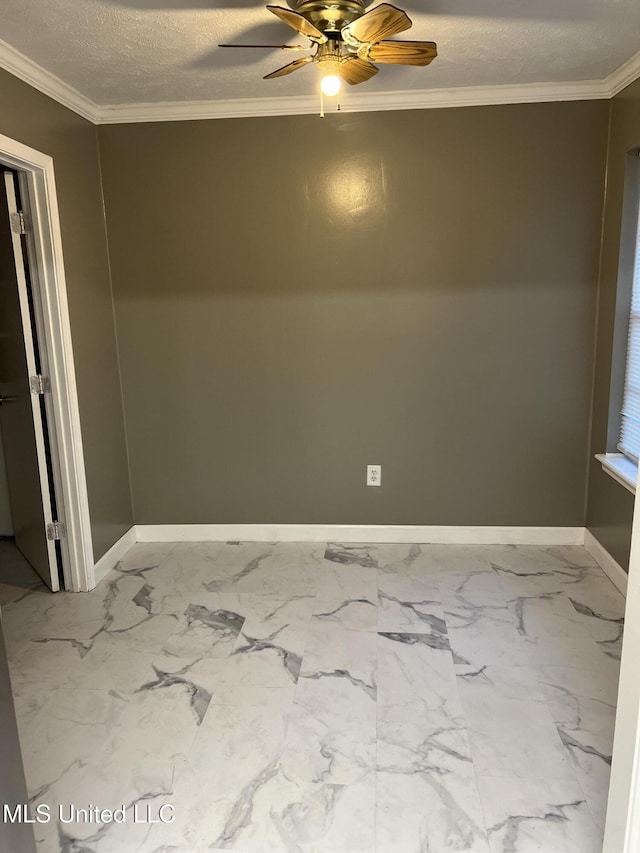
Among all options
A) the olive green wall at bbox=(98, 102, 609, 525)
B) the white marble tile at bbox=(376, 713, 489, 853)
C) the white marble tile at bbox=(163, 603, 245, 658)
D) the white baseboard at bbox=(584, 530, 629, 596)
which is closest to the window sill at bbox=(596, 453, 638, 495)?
the olive green wall at bbox=(98, 102, 609, 525)

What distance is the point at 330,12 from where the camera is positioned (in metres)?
1.90

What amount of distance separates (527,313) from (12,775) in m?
2.94

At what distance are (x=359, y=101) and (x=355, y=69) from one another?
89cm

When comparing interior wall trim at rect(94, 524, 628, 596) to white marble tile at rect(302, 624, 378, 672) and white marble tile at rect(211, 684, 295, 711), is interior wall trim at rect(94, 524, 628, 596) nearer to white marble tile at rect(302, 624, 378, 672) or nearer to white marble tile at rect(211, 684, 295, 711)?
white marble tile at rect(302, 624, 378, 672)

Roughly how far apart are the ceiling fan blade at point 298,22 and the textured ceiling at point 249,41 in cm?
30

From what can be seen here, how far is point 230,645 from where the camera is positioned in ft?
8.30

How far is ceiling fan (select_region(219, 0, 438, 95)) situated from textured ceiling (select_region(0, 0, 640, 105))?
0.63 ft

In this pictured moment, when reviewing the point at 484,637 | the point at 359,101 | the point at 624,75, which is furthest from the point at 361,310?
the point at 484,637

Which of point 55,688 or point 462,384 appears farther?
point 462,384

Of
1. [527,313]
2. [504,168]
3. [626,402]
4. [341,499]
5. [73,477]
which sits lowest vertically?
[341,499]

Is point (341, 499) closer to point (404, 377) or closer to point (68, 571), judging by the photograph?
point (404, 377)

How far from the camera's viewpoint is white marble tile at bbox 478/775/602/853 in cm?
160

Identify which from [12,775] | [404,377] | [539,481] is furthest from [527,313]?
[12,775]

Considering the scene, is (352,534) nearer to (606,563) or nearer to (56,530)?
(606,563)
